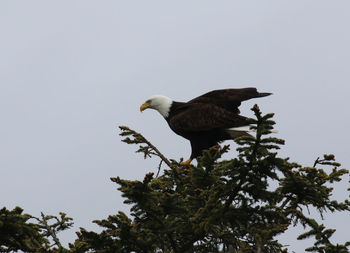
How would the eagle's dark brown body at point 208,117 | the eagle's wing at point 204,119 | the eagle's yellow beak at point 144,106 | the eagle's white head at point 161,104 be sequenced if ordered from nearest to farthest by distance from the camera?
the eagle's wing at point 204,119
the eagle's dark brown body at point 208,117
the eagle's white head at point 161,104
the eagle's yellow beak at point 144,106

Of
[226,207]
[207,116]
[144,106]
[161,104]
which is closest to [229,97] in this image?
[207,116]

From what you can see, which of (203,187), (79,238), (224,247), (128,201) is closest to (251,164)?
(203,187)

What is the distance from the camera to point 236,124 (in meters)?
7.80

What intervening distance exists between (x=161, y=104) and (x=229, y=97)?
4.13 ft

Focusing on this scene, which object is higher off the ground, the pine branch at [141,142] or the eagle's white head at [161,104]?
the eagle's white head at [161,104]

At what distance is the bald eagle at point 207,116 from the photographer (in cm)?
797

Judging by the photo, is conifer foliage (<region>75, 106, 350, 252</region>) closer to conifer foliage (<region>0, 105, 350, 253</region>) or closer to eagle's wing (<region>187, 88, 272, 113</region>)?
conifer foliage (<region>0, 105, 350, 253</region>)

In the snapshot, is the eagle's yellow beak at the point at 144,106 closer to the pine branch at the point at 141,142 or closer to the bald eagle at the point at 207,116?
the bald eagle at the point at 207,116

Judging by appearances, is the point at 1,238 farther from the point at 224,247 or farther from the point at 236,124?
the point at 236,124

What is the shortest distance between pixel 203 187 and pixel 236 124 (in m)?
3.61

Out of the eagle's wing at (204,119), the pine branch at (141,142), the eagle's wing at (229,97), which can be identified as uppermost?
the eagle's wing at (229,97)

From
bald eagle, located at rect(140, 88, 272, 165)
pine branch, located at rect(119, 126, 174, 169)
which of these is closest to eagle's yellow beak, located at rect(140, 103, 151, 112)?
bald eagle, located at rect(140, 88, 272, 165)

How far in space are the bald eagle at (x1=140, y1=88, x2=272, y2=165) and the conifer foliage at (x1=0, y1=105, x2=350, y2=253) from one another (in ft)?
9.06

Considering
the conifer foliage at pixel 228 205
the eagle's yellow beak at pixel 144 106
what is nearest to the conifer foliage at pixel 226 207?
the conifer foliage at pixel 228 205
